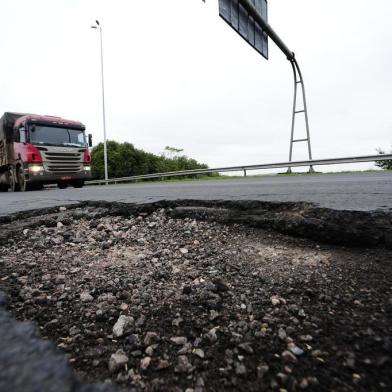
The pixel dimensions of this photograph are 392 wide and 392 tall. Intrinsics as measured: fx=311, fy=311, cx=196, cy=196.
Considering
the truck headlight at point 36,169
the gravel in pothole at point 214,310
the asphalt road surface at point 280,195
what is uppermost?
the truck headlight at point 36,169

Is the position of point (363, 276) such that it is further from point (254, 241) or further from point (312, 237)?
point (254, 241)

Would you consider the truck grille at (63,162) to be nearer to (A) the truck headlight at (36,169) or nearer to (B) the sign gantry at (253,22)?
(A) the truck headlight at (36,169)

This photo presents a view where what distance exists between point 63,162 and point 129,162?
19.1m

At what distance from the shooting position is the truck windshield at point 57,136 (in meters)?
11.0

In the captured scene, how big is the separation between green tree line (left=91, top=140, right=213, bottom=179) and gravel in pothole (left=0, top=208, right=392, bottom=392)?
28.1 meters

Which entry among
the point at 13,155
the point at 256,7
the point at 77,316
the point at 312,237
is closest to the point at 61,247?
the point at 77,316

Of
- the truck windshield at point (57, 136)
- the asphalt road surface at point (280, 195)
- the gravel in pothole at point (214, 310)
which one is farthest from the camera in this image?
the truck windshield at point (57, 136)

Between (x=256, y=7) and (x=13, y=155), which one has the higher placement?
(x=256, y=7)

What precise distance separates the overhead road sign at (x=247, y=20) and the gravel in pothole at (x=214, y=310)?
7.98 meters

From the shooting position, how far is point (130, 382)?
960mm

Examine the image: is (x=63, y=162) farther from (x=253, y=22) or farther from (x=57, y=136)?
(x=253, y=22)

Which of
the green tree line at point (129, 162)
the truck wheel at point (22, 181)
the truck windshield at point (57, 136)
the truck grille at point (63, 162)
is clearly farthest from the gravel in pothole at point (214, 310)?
the green tree line at point (129, 162)

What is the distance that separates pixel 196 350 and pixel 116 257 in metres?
1.15

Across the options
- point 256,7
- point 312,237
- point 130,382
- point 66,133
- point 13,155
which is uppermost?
point 256,7
